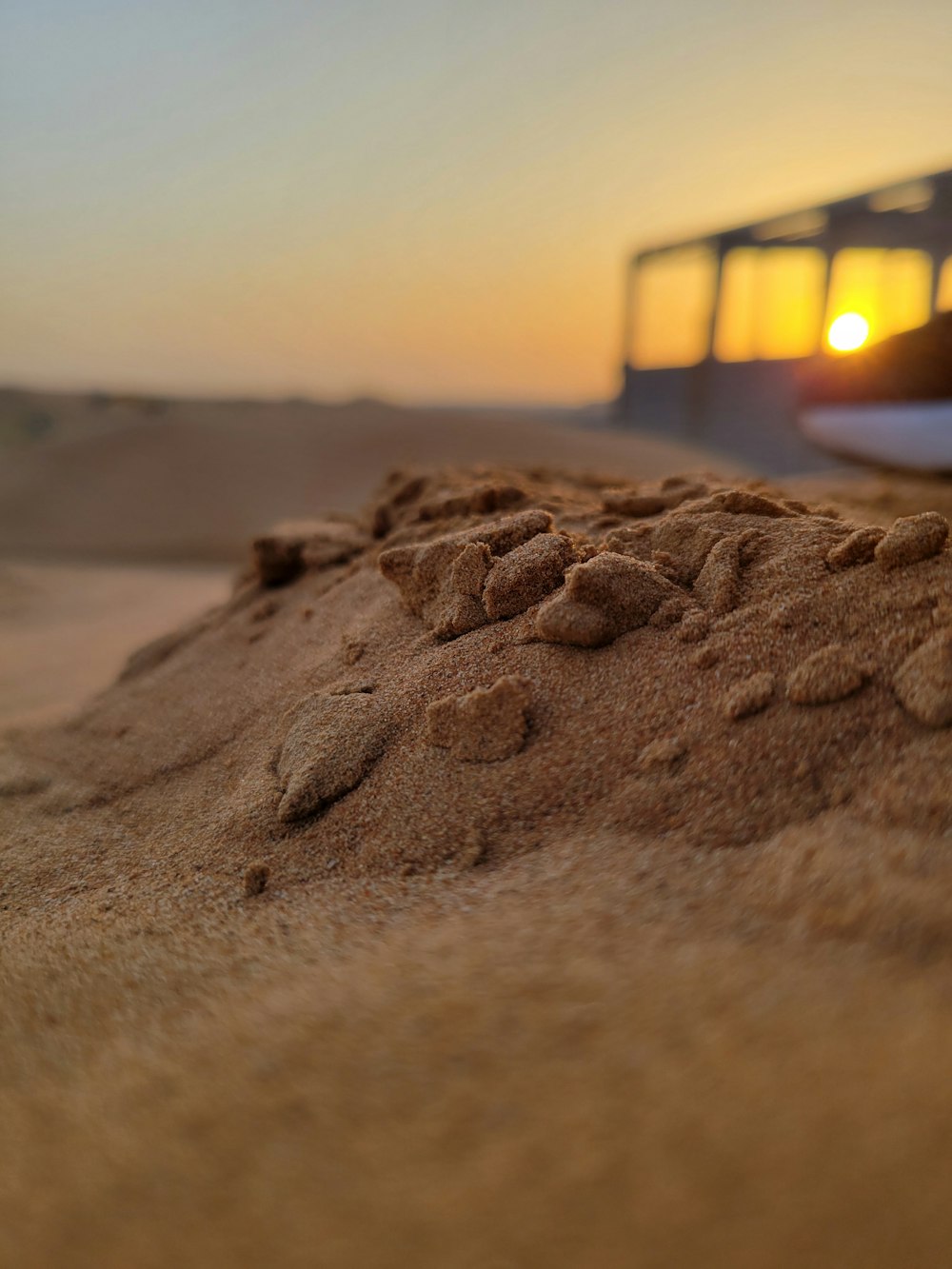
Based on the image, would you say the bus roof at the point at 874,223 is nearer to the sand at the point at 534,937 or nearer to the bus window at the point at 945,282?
the bus window at the point at 945,282

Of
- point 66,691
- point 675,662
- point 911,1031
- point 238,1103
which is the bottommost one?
point 66,691

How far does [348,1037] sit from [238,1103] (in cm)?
8

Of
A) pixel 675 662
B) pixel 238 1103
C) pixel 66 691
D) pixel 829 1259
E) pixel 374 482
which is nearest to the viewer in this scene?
pixel 829 1259

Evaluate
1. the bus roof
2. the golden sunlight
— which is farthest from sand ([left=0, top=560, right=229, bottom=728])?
the bus roof

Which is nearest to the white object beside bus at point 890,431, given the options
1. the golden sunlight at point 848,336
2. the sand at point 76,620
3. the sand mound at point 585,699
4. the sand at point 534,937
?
the golden sunlight at point 848,336

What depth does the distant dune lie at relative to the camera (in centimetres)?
638

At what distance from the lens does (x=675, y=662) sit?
3.29 ft

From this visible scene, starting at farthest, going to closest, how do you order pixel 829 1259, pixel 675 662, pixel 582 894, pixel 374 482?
pixel 374 482
pixel 675 662
pixel 582 894
pixel 829 1259

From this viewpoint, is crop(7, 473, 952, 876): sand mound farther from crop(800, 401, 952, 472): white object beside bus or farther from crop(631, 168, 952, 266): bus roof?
crop(631, 168, 952, 266): bus roof

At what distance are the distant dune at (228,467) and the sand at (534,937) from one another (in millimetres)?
4640

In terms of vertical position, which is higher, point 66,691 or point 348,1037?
point 348,1037

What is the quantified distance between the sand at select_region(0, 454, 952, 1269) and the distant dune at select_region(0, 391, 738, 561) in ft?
15.2

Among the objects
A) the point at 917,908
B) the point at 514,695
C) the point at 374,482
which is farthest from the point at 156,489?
the point at 917,908

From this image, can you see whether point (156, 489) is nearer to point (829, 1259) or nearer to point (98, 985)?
point (98, 985)
